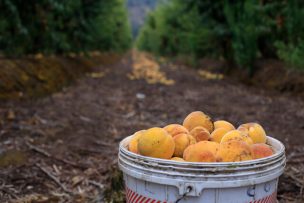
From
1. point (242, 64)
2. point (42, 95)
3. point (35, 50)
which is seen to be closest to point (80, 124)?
point (42, 95)

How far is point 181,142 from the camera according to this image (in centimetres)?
246

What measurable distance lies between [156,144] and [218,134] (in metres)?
0.47

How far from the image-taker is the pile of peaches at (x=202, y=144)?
2.26 m

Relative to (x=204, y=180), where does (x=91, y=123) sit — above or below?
below

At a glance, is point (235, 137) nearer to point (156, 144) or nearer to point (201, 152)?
point (201, 152)

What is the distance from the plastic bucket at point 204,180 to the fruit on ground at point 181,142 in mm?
300

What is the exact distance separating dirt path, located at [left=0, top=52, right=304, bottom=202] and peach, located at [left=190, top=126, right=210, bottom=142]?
1.45 metres

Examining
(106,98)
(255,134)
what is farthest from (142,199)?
(106,98)

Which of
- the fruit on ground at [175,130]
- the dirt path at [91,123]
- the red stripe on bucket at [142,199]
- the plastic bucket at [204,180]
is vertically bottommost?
the dirt path at [91,123]

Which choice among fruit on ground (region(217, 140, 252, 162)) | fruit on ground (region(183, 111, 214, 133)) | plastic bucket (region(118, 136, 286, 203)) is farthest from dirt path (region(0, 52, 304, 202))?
fruit on ground (region(217, 140, 252, 162))

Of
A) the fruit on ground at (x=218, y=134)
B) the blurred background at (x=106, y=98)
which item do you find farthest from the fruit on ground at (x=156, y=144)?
the blurred background at (x=106, y=98)

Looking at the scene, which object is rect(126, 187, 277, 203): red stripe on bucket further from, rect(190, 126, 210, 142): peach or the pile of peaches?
rect(190, 126, 210, 142): peach

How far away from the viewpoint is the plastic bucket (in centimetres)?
209

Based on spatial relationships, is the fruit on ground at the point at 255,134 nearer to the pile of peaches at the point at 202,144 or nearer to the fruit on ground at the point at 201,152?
the pile of peaches at the point at 202,144
